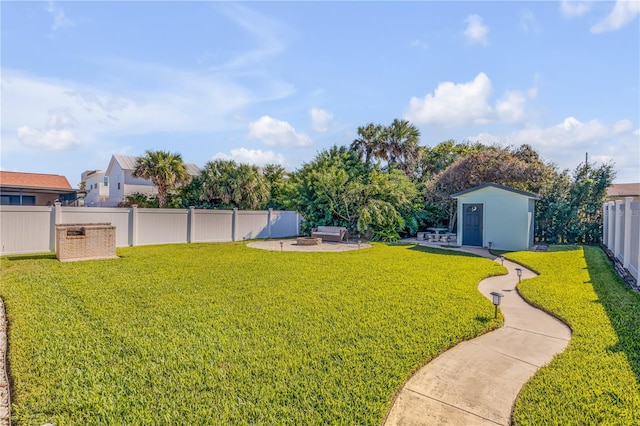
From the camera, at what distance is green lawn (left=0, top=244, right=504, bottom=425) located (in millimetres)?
2803

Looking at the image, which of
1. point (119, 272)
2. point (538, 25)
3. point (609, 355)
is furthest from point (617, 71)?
point (119, 272)

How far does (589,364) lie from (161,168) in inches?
845

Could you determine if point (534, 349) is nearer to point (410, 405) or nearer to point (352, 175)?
point (410, 405)

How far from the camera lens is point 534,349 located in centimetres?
412

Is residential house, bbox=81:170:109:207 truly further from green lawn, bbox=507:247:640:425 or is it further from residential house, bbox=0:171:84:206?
green lawn, bbox=507:247:640:425

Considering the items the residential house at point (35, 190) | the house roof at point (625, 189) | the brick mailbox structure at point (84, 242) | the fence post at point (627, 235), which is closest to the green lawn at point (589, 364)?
the fence post at point (627, 235)

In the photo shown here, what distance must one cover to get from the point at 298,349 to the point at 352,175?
15.0 m

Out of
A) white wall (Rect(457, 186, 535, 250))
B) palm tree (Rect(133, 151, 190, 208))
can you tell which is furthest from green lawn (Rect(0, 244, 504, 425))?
palm tree (Rect(133, 151, 190, 208))

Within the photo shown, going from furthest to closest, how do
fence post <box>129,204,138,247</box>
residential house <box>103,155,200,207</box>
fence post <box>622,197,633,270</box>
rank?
residential house <box>103,155,200,207</box> < fence post <box>129,204,138,247</box> < fence post <box>622,197,633,270</box>

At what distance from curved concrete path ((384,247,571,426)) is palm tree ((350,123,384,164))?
21.7 m

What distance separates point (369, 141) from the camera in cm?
2588

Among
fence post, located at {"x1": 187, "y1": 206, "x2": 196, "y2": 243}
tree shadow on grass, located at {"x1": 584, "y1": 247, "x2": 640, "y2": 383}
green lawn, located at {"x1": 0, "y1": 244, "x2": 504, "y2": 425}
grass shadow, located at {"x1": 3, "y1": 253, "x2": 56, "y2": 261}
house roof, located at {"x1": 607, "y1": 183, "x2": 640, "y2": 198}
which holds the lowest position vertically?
grass shadow, located at {"x1": 3, "y1": 253, "x2": 56, "y2": 261}

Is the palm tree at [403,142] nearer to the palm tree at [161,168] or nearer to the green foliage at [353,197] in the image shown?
the green foliage at [353,197]

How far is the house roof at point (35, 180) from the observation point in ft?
75.0
